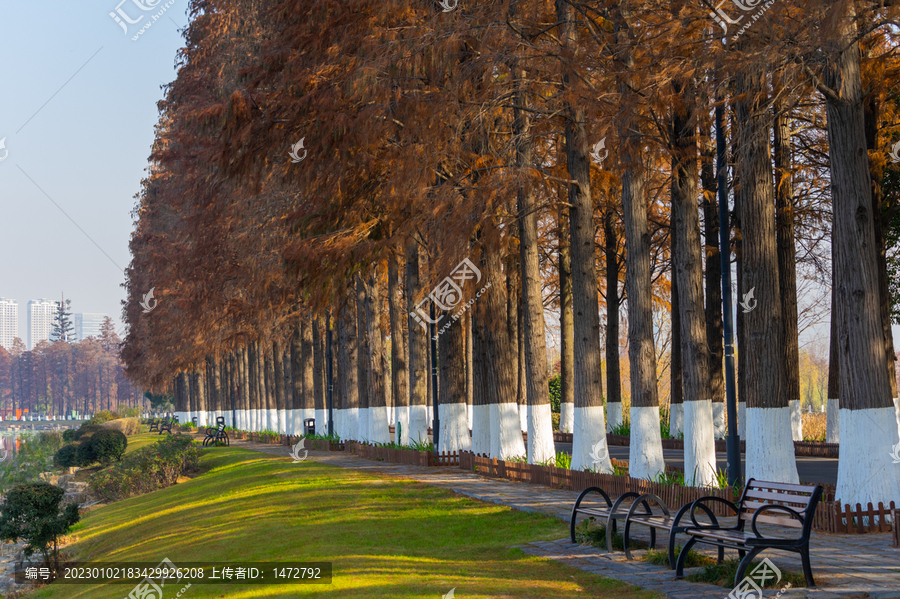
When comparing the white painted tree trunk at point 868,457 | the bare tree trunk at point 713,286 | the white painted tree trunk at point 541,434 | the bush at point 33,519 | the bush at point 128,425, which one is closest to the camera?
the white painted tree trunk at point 868,457

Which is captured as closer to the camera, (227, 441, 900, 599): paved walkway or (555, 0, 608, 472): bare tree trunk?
(227, 441, 900, 599): paved walkway

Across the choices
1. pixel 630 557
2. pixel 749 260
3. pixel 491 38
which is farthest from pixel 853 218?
Result: pixel 491 38

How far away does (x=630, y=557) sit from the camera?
9727mm

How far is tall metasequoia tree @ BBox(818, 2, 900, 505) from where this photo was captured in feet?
35.8

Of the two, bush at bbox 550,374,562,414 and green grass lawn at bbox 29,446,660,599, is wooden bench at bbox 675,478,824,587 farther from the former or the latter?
bush at bbox 550,374,562,414

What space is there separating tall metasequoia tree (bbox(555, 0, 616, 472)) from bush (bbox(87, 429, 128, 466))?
3203cm

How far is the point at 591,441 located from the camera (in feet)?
52.7

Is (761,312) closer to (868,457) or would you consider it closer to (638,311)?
(868,457)

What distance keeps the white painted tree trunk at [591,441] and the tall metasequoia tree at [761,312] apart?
3.62m

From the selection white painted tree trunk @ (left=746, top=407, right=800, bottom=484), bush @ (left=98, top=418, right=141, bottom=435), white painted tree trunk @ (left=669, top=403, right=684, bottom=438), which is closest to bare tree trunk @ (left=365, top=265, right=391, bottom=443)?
white painted tree trunk @ (left=669, top=403, right=684, bottom=438)

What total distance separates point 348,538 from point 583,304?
690 centimetres

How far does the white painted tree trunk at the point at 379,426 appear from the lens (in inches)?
1099

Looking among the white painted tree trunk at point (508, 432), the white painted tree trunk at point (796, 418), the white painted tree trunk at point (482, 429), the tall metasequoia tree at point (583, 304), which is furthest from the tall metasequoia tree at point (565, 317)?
the tall metasequoia tree at point (583, 304)

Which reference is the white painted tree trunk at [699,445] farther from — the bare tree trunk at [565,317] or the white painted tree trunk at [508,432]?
the bare tree trunk at [565,317]
